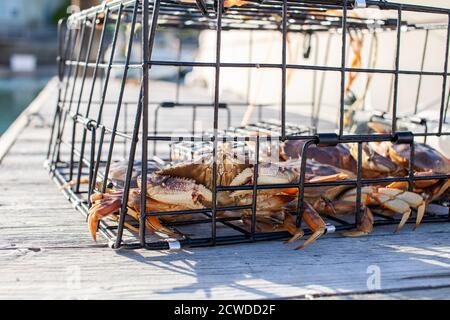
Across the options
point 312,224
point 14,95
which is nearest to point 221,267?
point 312,224

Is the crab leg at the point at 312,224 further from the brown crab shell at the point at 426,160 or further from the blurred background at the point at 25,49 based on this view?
the blurred background at the point at 25,49

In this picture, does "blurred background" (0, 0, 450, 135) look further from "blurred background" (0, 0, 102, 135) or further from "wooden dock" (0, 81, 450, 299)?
"wooden dock" (0, 81, 450, 299)

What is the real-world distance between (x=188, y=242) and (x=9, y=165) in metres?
3.34

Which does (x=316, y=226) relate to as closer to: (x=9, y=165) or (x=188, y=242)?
(x=188, y=242)

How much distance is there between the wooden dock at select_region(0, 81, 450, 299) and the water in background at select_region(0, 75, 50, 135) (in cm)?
1450

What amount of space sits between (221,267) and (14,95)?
31.7 m

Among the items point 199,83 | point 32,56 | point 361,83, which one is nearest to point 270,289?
point 361,83

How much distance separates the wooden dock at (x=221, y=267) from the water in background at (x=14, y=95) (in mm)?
14499

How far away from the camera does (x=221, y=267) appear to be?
121 inches

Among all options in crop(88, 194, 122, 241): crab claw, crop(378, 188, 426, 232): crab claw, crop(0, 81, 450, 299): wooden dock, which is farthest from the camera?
crop(378, 188, 426, 232): crab claw

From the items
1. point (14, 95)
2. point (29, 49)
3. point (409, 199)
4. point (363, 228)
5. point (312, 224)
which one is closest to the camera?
point (312, 224)

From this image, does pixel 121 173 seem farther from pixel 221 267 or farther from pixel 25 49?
pixel 25 49

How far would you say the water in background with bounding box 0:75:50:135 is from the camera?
22.6 m

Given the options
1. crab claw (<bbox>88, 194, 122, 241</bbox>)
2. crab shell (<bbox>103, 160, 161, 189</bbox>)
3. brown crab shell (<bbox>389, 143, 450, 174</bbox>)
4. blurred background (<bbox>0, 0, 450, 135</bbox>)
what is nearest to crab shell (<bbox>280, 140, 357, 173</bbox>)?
brown crab shell (<bbox>389, 143, 450, 174</bbox>)
